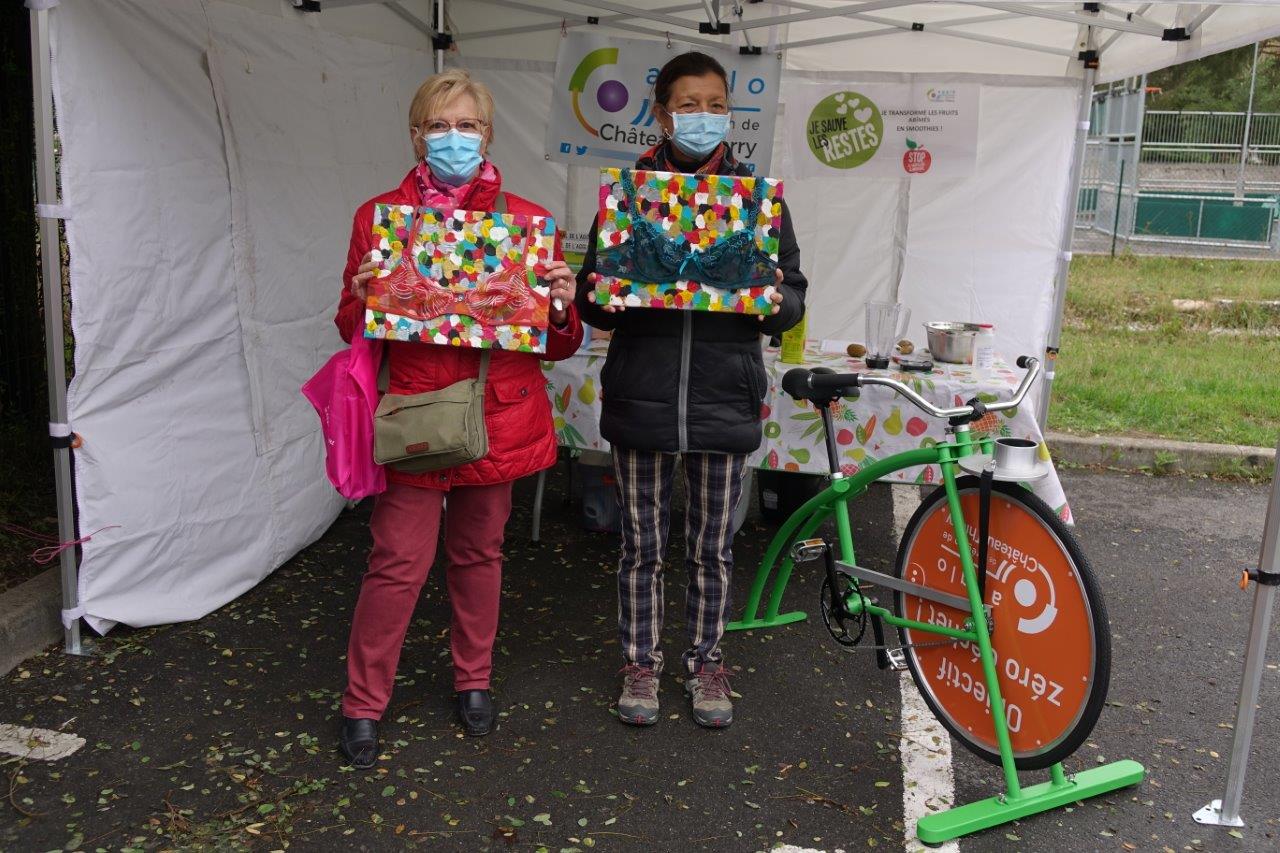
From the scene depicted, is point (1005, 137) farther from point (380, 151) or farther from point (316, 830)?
point (316, 830)

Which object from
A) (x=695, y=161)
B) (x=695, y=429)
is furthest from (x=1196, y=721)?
(x=695, y=161)

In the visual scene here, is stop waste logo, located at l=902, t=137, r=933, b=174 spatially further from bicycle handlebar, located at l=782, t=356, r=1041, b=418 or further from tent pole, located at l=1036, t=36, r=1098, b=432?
bicycle handlebar, located at l=782, t=356, r=1041, b=418

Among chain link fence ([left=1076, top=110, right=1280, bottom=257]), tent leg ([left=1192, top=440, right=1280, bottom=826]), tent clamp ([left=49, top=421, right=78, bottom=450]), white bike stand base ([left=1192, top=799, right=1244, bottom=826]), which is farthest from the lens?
chain link fence ([left=1076, top=110, right=1280, bottom=257])

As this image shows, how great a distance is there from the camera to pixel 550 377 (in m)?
4.72

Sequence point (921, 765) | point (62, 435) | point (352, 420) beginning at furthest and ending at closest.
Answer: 1. point (62, 435)
2. point (921, 765)
3. point (352, 420)

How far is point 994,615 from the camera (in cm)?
309

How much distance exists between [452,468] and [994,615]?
60.9 inches

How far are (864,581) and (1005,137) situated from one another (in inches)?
148

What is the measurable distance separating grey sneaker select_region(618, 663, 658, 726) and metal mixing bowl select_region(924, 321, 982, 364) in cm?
196

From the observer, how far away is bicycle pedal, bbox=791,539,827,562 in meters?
3.54

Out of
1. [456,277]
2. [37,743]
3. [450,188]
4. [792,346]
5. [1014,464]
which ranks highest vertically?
[450,188]

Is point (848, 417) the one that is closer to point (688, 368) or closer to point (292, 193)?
point (688, 368)

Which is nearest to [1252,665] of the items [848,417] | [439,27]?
[848,417]

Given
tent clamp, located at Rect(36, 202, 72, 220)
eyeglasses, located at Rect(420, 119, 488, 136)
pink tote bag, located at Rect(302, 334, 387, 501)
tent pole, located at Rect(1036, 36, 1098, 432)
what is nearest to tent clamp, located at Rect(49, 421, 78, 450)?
tent clamp, located at Rect(36, 202, 72, 220)
